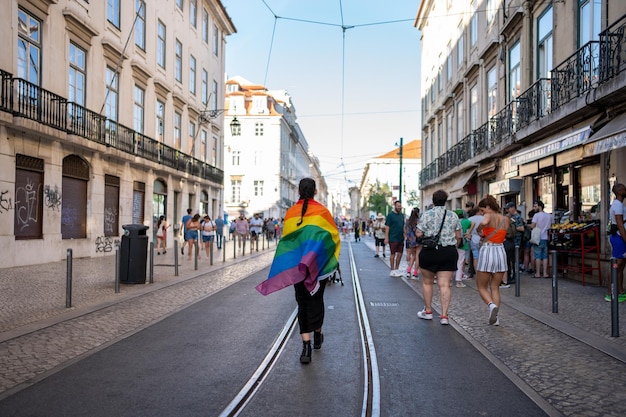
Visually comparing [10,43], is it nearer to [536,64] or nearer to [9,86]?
[9,86]

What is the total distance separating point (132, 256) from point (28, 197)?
6439mm

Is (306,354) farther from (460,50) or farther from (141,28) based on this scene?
(460,50)

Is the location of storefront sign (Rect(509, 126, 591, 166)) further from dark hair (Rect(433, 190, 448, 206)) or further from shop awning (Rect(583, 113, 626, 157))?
dark hair (Rect(433, 190, 448, 206))

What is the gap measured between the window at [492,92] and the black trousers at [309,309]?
17.4 m

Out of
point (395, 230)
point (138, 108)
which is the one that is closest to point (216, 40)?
point (138, 108)

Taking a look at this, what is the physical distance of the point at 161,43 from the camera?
27.4m

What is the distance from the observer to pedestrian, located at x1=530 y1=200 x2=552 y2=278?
512 inches

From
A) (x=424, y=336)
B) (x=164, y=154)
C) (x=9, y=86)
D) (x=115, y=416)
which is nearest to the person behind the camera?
(x=115, y=416)

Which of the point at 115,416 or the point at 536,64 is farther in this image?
the point at 536,64

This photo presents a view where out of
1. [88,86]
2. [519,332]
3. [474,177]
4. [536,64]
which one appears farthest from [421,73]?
[519,332]

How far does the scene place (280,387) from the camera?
4449mm

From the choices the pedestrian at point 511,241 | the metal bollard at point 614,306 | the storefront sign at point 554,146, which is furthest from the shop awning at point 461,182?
the metal bollard at point 614,306

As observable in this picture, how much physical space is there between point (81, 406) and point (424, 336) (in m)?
3.90

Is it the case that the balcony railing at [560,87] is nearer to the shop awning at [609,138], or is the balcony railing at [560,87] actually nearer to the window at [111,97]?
the shop awning at [609,138]
